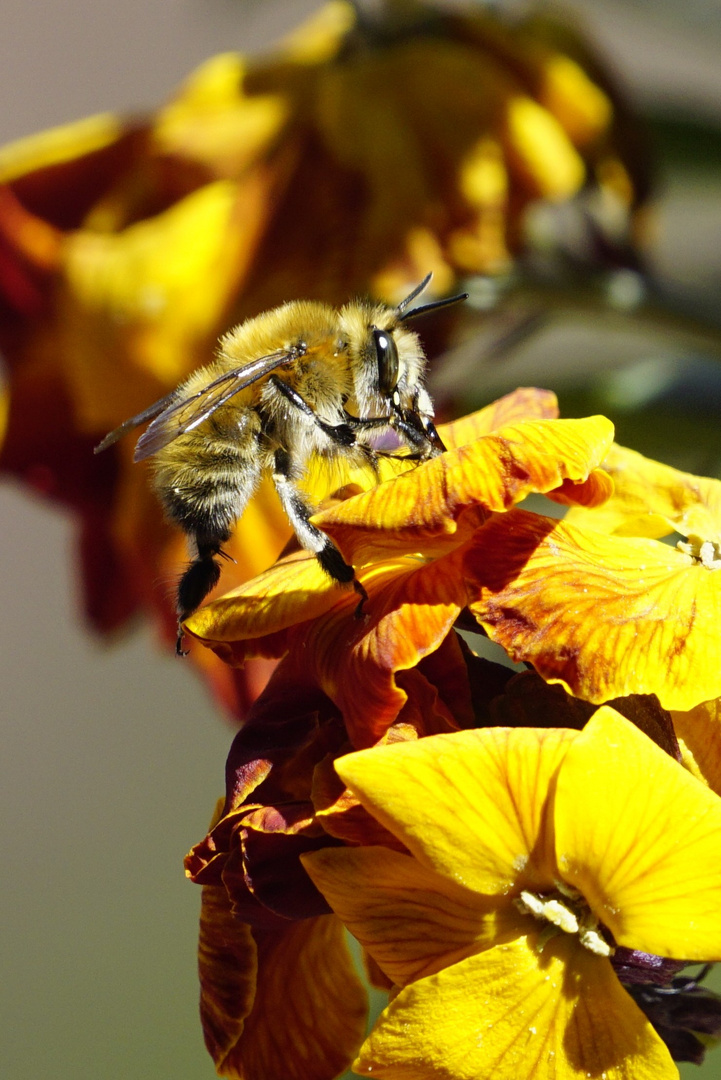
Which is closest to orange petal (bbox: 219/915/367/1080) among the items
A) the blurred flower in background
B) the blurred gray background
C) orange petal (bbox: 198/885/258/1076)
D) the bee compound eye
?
orange petal (bbox: 198/885/258/1076)

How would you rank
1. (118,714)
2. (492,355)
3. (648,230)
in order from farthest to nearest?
1. (118,714)
2. (648,230)
3. (492,355)

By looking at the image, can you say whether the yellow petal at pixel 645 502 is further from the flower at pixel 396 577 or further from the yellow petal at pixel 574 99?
the yellow petal at pixel 574 99

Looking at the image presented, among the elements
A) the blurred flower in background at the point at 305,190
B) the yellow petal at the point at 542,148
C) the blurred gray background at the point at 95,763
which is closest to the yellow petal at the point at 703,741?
the blurred flower in background at the point at 305,190

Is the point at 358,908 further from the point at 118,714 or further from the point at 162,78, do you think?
the point at 162,78

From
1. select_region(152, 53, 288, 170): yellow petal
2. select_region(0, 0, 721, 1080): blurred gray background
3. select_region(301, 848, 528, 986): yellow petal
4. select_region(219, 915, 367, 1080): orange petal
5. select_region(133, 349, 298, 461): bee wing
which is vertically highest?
select_region(152, 53, 288, 170): yellow petal

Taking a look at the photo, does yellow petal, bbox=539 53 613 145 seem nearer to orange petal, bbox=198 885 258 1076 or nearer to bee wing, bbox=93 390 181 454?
bee wing, bbox=93 390 181 454

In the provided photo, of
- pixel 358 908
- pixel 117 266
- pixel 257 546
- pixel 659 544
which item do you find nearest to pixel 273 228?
pixel 117 266

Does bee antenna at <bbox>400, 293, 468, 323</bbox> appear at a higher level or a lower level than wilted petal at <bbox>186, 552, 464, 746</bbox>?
higher
